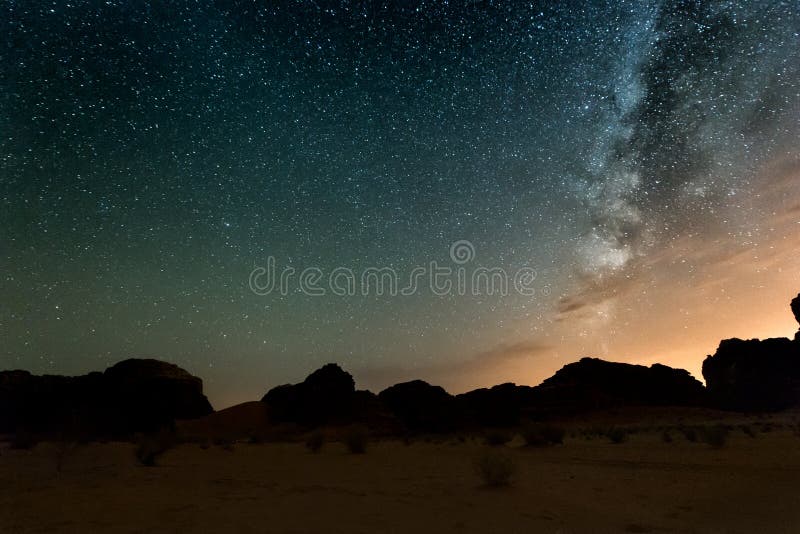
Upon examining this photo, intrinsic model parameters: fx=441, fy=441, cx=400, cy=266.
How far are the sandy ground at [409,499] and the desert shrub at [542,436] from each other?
24.2 ft

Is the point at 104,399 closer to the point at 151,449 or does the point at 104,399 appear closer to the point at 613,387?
the point at 151,449

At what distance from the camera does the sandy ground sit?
5.92m

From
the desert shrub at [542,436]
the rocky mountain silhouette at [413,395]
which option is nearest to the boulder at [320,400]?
the rocky mountain silhouette at [413,395]

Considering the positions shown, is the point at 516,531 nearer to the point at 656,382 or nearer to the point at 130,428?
the point at 130,428

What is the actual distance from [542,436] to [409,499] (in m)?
15.2

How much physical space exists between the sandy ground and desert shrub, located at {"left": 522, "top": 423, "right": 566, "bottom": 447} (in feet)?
24.2

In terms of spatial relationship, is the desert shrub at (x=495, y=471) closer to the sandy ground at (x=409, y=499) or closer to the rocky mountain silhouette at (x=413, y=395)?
the sandy ground at (x=409, y=499)

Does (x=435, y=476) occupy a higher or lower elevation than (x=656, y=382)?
lower

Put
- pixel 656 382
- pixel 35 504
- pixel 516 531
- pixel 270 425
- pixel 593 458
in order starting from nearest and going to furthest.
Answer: pixel 516 531
pixel 35 504
pixel 593 458
pixel 270 425
pixel 656 382

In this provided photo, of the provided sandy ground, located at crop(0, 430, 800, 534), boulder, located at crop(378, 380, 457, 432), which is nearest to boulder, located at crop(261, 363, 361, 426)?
boulder, located at crop(378, 380, 457, 432)

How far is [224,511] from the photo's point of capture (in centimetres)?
660

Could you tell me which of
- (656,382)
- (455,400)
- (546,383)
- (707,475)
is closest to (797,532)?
(707,475)

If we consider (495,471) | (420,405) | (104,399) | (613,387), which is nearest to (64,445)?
(495,471)

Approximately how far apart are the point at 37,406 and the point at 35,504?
2172 inches
